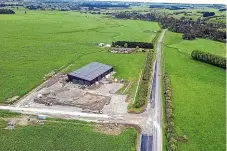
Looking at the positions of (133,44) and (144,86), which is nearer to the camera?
(144,86)

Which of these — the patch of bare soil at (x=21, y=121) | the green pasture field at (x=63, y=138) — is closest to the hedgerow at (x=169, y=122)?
the green pasture field at (x=63, y=138)

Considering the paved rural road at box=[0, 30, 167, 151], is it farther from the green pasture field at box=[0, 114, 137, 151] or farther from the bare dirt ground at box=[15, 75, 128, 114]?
the green pasture field at box=[0, 114, 137, 151]

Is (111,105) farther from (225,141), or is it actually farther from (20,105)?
(225,141)

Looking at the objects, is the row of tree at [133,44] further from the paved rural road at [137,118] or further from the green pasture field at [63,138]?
the green pasture field at [63,138]

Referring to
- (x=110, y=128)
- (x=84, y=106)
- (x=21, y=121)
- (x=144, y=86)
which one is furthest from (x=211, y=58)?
(x=21, y=121)

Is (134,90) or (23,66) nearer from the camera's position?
(134,90)

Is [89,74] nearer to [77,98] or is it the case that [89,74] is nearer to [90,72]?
[90,72]

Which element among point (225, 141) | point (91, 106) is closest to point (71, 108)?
point (91, 106)
